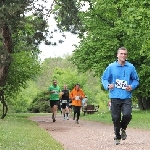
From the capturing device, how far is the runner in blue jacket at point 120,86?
10297 mm

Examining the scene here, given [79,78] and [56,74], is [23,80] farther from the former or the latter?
[56,74]

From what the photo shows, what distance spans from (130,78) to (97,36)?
29385 millimetres


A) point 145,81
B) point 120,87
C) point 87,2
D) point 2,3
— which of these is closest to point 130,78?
point 120,87

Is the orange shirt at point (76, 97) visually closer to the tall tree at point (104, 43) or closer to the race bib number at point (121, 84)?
the race bib number at point (121, 84)

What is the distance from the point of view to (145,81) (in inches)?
1511

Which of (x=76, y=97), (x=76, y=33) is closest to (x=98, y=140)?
Result: (x=76, y=97)

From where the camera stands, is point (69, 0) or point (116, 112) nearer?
point (116, 112)

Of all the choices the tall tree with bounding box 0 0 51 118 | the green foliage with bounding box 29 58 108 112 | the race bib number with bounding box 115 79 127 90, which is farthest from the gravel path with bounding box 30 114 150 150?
the green foliage with bounding box 29 58 108 112

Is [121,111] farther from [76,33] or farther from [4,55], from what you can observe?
[76,33]

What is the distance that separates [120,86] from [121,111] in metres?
0.60

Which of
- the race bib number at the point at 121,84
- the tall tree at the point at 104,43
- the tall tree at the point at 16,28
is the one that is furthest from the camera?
the tall tree at the point at 104,43

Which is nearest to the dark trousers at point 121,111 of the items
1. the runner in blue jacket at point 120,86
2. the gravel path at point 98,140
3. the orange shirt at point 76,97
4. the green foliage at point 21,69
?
the runner in blue jacket at point 120,86

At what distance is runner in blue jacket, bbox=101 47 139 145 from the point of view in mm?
10297

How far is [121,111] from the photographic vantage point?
415 inches
